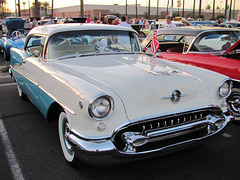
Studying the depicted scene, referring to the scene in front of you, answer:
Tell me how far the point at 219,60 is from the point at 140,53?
A: 1.41m

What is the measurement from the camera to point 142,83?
250cm

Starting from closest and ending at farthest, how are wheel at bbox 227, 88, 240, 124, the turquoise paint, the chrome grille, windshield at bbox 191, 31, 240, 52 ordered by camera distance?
the chrome grille → the turquoise paint → wheel at bbox 227, 88, 240, 124 → windshield at bbox 191, 31, 240, 52

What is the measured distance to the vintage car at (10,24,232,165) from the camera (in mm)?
2213

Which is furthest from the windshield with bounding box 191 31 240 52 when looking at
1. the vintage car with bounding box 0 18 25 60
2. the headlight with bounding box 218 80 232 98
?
the vintage car with bounding box 0 18 25 60

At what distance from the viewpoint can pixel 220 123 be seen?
8.89 ft

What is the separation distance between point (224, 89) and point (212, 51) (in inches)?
91.2

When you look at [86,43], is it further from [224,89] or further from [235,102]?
[235,102]

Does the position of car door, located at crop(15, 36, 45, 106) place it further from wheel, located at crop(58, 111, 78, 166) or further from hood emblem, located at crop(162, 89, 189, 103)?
hood emblem, located at crop(162, 89, 189, 103)

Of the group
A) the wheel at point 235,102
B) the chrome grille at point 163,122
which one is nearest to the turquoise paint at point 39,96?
the chrome grille at point 163,122

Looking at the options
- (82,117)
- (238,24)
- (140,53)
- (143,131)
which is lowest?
(143,131)

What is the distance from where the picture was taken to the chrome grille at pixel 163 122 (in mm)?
A: 2268

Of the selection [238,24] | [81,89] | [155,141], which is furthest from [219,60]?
[238,24]

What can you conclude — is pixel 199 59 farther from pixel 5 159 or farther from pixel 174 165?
pixel 5 159

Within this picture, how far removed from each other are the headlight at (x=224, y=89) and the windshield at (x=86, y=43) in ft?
5.02
